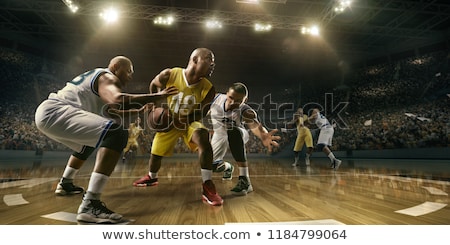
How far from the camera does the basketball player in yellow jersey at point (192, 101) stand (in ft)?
6.84

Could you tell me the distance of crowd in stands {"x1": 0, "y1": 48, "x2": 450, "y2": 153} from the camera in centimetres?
943

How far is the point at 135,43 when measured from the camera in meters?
11.0

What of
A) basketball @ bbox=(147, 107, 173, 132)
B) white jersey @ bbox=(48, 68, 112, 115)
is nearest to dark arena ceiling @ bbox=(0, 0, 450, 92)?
basketball @ bbox=(147, 107, 173, 132)

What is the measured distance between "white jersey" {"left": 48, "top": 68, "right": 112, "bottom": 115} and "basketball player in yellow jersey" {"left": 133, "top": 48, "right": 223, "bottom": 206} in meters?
0.60

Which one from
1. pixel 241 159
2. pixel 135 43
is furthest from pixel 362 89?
pixel 241 159

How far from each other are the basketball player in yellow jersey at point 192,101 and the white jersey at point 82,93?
603mm

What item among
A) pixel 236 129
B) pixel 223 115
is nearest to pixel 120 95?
pixel 236 129

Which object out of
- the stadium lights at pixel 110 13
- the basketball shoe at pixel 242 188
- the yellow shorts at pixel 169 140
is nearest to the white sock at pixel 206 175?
the yellow shorts at pixel 169 140

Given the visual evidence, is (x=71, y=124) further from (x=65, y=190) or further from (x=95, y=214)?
(x=65, y=190)

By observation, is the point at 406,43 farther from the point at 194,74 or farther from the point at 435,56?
the point at 194,74

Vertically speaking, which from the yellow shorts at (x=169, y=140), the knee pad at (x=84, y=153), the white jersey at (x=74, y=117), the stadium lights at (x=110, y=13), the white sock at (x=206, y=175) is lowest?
the white sock at (x=206, y=175)

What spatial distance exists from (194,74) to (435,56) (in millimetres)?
14338

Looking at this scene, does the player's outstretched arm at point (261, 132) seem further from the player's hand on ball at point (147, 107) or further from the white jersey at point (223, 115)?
the player's hand on ball at point (147, 107)

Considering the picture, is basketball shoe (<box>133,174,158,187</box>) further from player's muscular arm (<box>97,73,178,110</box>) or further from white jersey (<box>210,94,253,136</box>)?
player's muscular arm (<box>97,73,178,110</box>)
